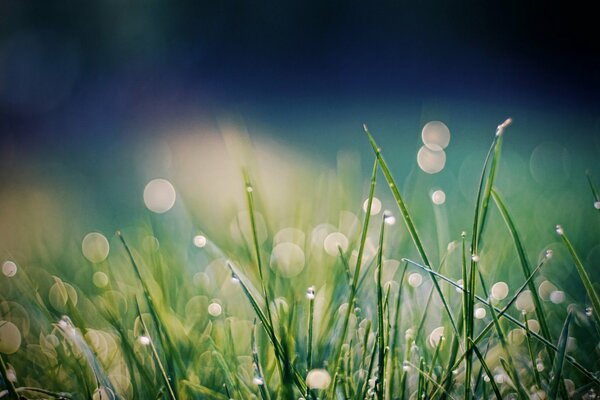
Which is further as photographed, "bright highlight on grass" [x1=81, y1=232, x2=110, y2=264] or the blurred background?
the blurred background

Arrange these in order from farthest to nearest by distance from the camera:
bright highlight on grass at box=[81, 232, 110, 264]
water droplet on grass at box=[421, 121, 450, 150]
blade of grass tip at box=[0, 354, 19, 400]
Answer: water droplet on grass at box=[421, 121, 450, 150] < bright highlight on grass at box=[81, 232, 110, 264] < blade of grass tip at box=[0, 354, 19, 400]

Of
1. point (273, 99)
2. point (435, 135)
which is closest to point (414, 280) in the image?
point (435, 135)

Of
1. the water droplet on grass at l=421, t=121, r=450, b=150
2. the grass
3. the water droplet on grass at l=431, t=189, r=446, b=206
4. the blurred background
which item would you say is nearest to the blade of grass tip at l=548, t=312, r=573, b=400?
the grass

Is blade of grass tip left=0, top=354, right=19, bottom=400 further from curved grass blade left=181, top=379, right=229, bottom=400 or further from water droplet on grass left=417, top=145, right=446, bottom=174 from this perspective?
water droplet on grass left=417, top=145, right=446, bottom=174

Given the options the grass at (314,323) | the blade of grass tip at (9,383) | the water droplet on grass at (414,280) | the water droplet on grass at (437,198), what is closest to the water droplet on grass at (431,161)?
the grass at (314,323)

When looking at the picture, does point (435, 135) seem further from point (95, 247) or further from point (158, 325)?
point (158, 325)
